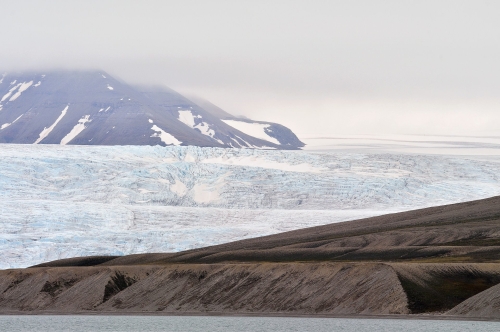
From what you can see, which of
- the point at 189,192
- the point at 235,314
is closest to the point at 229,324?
the point at 235,314

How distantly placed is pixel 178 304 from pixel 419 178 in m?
53.1

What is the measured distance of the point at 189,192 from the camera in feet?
355

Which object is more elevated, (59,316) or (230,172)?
(230,172)

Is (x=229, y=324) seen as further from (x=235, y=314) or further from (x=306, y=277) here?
(x=306, y=277)

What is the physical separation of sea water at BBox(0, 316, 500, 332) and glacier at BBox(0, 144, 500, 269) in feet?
79.7

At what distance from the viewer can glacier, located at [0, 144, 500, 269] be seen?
87.1 metres

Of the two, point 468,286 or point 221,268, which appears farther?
point 221,268

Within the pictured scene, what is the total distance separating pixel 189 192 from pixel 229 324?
55.4 metres

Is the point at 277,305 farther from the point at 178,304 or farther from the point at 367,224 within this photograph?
the point at 367,224

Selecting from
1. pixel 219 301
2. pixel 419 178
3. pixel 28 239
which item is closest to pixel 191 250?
pixel 28 239

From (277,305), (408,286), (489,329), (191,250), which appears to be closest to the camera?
(489,329)

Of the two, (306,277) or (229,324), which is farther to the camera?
(306,277)

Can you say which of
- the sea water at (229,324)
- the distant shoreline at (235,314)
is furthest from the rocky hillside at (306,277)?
the sea water at (229,324)

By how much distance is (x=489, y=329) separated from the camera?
150 ft
